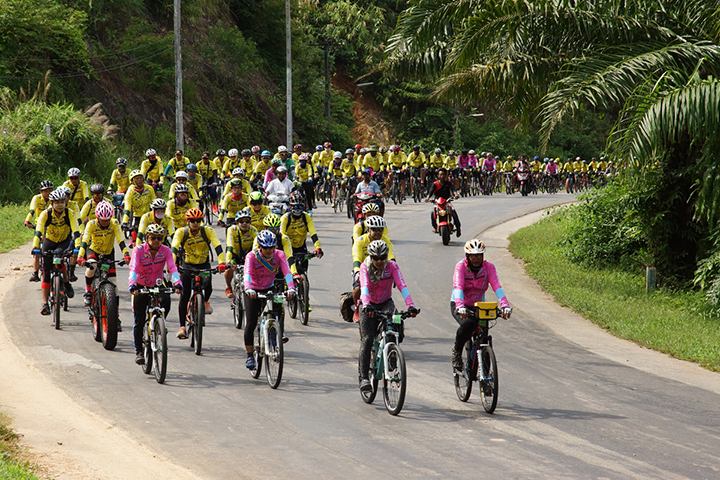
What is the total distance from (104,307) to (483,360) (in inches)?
225

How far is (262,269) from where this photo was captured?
A: 429 inches

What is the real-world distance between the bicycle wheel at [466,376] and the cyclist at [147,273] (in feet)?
12.1

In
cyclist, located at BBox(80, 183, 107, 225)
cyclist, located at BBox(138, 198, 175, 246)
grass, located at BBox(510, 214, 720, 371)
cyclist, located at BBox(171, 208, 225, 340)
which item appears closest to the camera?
cyclist, located at BBox(171, 208, 225, 340)

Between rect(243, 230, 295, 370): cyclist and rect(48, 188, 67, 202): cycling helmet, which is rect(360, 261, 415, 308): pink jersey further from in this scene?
rect(48, 188, 67, 202): cycling helmet

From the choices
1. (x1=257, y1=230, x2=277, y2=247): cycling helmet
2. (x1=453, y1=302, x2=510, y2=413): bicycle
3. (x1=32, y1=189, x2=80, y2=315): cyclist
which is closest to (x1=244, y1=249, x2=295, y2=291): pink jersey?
(x1=257, y1=230, x2=277, y2=247): cycling helmet

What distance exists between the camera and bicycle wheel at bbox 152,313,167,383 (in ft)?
33.3

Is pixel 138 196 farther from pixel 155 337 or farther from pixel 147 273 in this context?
pixel 155 337

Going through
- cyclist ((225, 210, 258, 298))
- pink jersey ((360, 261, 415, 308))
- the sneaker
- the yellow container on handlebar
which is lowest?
the sneaker

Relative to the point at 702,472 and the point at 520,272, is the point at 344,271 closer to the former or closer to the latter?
the point at 520,272

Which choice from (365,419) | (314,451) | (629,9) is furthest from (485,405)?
(629,9)

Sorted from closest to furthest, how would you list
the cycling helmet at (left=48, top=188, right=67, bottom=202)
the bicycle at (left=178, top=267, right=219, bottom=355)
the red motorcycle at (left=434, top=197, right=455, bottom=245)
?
1. the bicycle at (left=178, top=267, right=219, bottom=355)
2. the cycling helmet at (left=48, top=188, right=67, bottom=202)
3. the red motorcycle at (left=434, top=197, right=455, bottom=245)

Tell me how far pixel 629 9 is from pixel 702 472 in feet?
35.7

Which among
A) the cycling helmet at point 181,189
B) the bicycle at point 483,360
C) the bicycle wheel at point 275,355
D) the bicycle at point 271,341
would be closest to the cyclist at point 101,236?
the cycling helmet at point 181,189

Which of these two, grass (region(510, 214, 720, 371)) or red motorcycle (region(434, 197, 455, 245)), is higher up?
red motorcycle (region(434, 197, 455, 245))
